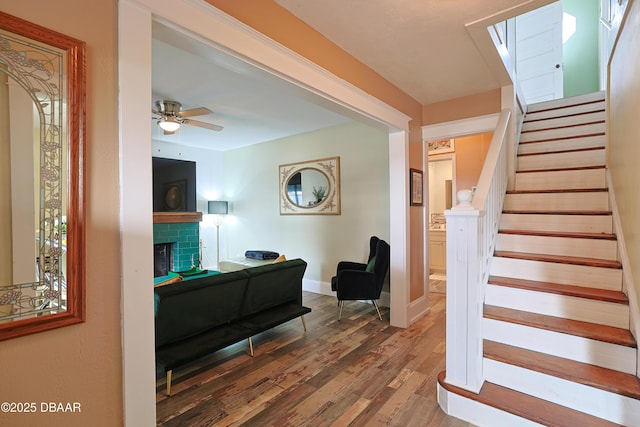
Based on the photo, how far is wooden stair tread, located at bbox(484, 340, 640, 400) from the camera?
1.55 meters

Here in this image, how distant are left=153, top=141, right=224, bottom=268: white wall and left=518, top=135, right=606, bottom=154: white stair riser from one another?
216 inches

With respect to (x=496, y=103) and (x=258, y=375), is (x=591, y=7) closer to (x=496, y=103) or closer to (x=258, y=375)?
(x=496, y=103)

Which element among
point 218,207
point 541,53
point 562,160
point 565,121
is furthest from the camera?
point 218,207

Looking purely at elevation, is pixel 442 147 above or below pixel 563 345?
above

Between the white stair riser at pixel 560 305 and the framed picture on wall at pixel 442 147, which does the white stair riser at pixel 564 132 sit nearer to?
the framed picture on wall at pixel 442 147

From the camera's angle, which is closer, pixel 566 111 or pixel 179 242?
pixel 566 111

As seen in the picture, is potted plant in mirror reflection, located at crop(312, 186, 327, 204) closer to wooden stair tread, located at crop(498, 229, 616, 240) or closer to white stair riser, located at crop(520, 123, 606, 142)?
wooden stair tread, located at crop(498, 229, 616, 240)

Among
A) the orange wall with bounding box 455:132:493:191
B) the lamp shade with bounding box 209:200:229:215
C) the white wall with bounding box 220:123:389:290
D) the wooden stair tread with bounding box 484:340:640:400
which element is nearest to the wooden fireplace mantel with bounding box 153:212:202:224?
the lamp shade with bounding box 209:200:229:215

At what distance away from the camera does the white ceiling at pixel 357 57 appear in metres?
1.91

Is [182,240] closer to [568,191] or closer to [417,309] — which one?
[417,309]

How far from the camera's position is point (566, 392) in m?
1.66

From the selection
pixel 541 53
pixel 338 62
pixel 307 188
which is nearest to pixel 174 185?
pixel 307 188

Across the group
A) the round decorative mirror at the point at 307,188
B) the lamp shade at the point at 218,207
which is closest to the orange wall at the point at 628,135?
the round decorative mirror at the point at 307,188

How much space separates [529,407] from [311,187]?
153 inches
